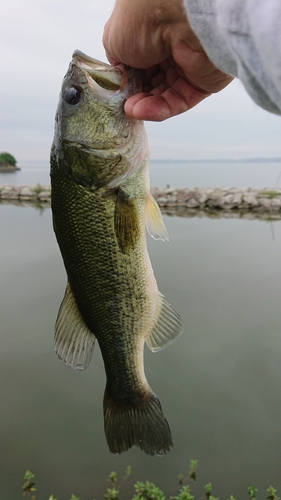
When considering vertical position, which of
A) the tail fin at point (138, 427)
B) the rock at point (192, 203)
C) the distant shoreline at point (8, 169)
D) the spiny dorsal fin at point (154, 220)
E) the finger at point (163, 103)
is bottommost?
the distant shoreline at point (8, 169)

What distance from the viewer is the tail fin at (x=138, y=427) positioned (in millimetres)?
1428

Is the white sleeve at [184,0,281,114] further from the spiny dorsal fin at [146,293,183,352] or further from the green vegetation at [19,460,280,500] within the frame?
the green vegetation at [19,460,280,500]

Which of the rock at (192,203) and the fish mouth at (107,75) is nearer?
the fish mouth at (107,75)

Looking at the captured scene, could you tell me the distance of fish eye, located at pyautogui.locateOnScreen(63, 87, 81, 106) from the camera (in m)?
1.26

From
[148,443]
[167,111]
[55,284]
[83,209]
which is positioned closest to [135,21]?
[167,111]

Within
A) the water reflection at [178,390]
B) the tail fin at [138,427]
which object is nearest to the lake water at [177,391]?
the water reflection at [178,390]

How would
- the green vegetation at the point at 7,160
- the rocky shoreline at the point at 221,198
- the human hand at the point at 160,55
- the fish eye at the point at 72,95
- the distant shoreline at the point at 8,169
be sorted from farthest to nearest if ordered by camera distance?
the distant shoreline at the point at 8,169
the green vegetation at the point at 7,160
the rocky shoreline at the point at 221,198
the fish eye at the point at 72,95
the human hand at the point at 160,55

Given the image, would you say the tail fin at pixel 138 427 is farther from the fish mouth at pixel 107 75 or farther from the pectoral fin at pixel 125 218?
the fish mouth at pixel 107 75

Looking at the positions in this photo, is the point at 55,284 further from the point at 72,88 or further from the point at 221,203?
the point at 221,203

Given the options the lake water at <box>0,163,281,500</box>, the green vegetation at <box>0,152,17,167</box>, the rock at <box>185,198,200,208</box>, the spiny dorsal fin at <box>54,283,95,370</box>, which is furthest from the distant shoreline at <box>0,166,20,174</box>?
the spiny dorsal fin at <box>54,283,95,370</box>

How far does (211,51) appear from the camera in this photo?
26.9 inches

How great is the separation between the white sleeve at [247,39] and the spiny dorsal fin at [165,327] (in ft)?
3.15

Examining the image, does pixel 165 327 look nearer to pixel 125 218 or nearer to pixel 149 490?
pixel 125 218

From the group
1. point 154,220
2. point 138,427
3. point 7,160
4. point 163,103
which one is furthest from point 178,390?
point 7,160
